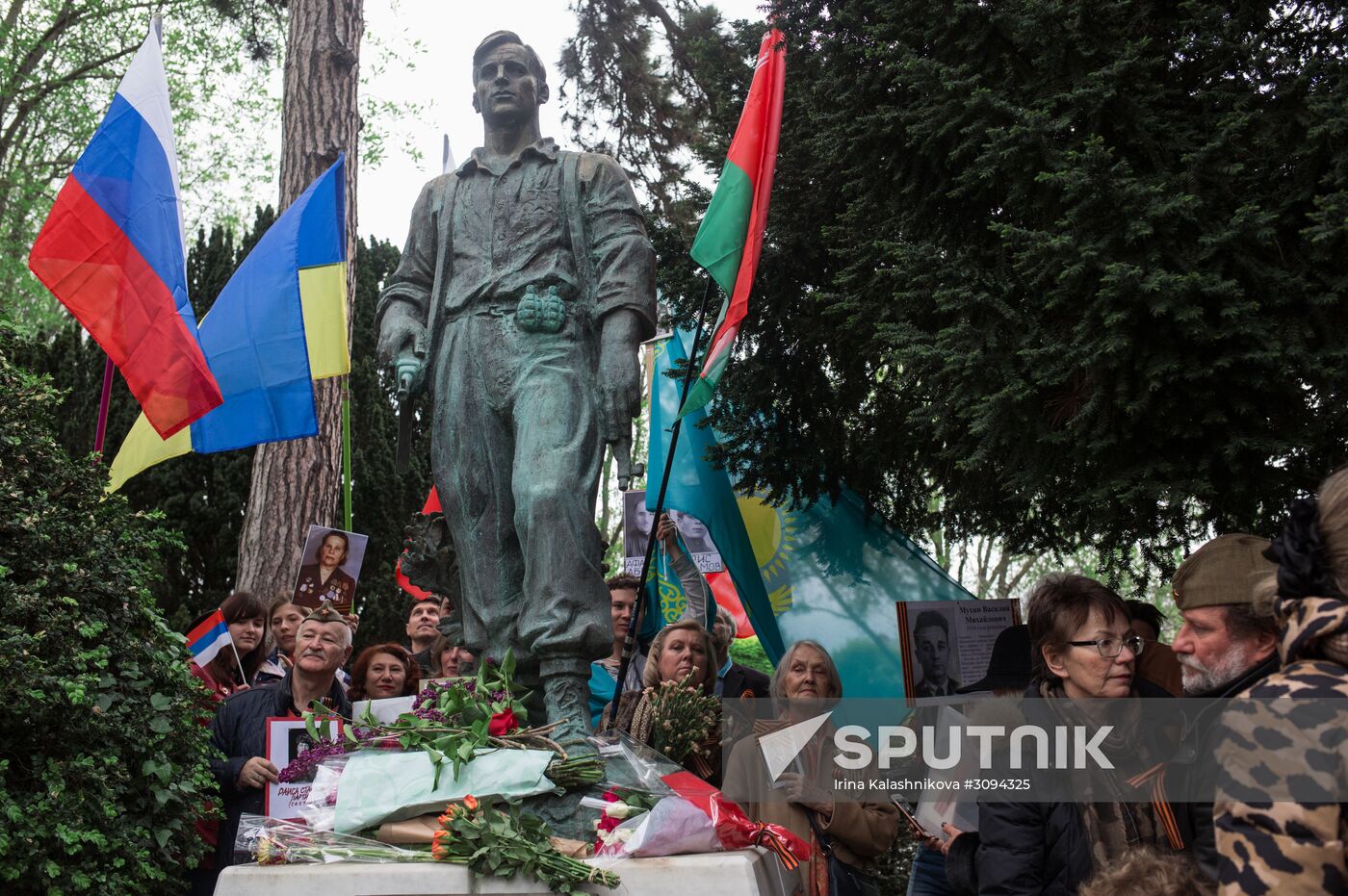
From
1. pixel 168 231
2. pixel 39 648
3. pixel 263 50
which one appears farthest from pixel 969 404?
pixel 263 50

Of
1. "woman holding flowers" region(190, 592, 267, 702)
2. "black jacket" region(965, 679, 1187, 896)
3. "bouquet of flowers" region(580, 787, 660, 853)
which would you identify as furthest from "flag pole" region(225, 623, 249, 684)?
"black jacket" region(965, 679, 1187, 896)

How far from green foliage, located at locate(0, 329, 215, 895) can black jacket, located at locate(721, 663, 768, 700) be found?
229 cm

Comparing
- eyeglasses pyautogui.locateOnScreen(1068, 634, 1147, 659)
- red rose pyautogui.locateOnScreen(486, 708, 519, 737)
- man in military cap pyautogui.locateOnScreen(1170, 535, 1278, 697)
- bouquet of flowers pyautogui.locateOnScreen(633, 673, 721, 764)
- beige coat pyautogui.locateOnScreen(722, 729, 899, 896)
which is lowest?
beige coat pyautogui.locateOnScreen(722, 729, 899, 896)

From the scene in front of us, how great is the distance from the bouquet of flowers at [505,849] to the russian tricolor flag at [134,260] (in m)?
3.40

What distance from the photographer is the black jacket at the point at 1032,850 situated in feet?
11.3

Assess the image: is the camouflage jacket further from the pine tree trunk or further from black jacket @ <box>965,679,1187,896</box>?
the pine tree trunk

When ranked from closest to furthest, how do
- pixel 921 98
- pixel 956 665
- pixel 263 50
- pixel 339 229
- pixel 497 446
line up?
1. pixel 497 446
2. pixel 921 98
3. pixel 956 665
4. pixel 339 229
5. pixel 263 50

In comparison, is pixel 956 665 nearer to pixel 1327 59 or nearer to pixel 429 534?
pixel 429 534

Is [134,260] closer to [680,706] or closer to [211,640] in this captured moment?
[211,640]

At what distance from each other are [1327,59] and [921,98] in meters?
1.57

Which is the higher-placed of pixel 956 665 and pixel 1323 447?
pixel 1323 447

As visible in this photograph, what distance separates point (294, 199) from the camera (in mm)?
10656

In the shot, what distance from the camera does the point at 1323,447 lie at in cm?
502

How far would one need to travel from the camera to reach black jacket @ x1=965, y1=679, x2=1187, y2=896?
345 cm
